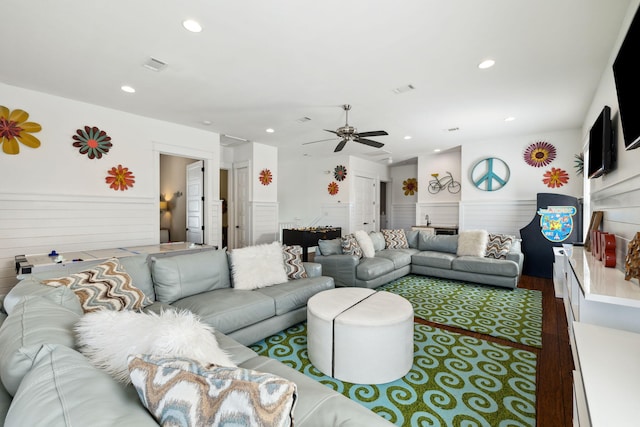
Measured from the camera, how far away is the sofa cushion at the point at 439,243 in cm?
490

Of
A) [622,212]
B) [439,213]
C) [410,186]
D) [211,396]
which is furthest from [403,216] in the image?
[211,396]

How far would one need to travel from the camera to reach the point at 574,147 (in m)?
5.18

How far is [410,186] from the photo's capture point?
28.6 feet

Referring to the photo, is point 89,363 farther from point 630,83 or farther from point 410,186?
point 410,186

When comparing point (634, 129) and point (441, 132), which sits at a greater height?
point (441, 132)

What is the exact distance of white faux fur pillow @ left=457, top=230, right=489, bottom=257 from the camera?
4.50m

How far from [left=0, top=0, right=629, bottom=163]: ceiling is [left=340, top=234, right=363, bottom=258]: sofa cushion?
1931 mm

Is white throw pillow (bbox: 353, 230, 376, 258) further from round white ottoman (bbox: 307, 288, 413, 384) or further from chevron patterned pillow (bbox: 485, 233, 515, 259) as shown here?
round white ottoman (bbox: 307, 288, 413, 384)

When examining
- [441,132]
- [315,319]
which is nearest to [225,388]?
Result: [315,319]

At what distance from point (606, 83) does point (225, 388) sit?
172 inches

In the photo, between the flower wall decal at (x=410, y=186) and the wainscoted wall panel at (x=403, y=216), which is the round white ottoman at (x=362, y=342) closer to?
the wainscoted wall panel at (x=403, y=216)

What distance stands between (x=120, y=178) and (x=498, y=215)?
705cm

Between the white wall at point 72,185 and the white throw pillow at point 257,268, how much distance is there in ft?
8.33

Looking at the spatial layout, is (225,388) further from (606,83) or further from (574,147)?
(574,147)
